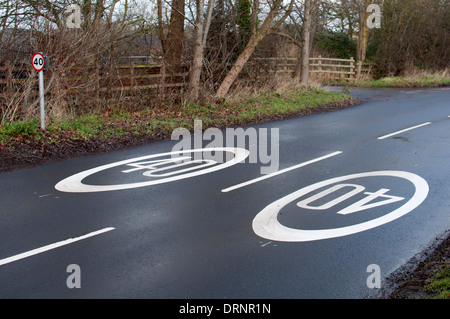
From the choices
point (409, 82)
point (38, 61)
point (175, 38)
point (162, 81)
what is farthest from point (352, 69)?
point (38, 61)

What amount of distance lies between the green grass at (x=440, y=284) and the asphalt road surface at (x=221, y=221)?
1.53 feet

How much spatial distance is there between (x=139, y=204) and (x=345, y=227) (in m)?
2.97

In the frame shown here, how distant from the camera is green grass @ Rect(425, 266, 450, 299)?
4.30 m

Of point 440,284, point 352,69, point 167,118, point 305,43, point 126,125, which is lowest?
point 440,284

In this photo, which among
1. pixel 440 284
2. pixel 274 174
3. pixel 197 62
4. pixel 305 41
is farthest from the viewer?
pixel 305 41

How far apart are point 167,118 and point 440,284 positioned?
1052 cm

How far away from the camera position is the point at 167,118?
14.1 metres

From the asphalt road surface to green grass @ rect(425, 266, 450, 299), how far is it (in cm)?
47

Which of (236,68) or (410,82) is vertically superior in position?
(236,68)

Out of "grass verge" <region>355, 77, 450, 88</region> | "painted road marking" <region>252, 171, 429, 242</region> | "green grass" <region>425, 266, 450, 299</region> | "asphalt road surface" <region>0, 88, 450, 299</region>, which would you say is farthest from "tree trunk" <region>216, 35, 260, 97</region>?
"grass verge" <region>355, 77, 450, 88</region>

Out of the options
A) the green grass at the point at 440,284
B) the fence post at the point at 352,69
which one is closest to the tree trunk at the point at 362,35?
the fence post at the point at 352,69

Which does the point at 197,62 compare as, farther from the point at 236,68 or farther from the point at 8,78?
the point at 8,78
